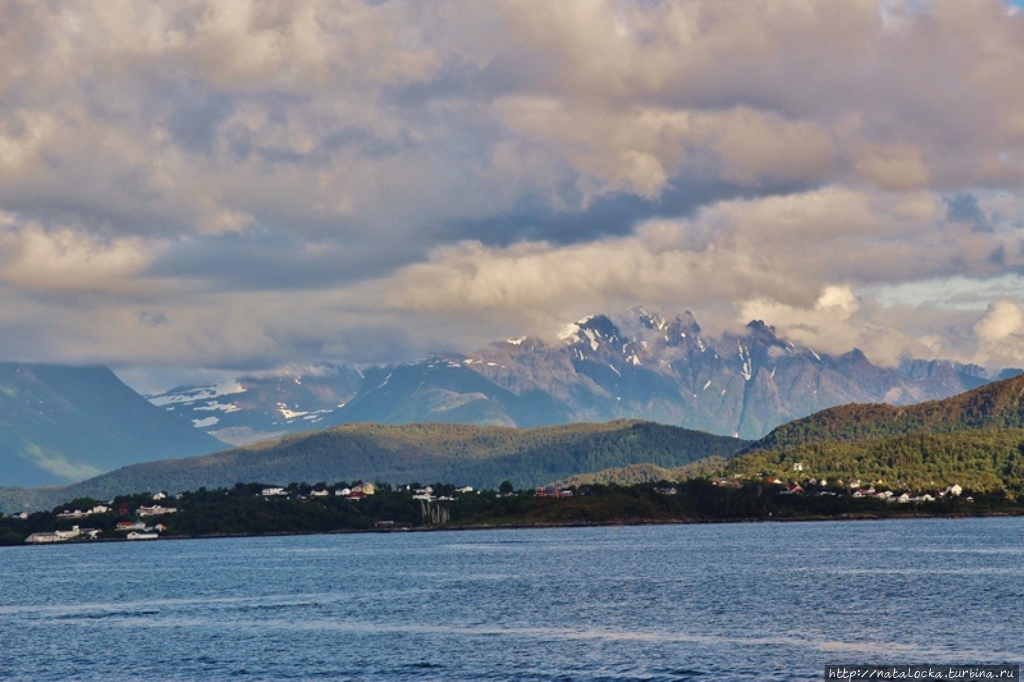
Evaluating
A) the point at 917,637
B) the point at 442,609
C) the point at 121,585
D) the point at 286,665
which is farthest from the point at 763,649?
the point at 121,585

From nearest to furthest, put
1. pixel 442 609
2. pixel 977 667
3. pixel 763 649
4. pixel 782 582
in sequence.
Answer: pixel 977 667 < pixel 763 649 < pixel 442 609 < pixel 782 582

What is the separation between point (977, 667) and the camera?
91875 mm

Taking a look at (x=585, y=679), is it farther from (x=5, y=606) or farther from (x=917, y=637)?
(x=5, y=606)

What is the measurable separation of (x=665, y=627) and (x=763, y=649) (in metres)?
16.9

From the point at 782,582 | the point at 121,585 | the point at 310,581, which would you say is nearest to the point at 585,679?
the point at 782,582

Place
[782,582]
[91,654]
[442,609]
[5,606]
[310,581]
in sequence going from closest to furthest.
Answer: [91,654] → [442,609] → [782,582] → [5,606] → [310,581]

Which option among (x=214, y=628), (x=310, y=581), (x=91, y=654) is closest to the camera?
(x=91, y=654)

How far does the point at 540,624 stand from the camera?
127062 millimetres

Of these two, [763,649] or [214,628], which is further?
[214,628]

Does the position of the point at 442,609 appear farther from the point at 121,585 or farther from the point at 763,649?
the point at 121,585

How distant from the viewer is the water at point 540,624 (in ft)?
336

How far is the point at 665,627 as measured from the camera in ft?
396

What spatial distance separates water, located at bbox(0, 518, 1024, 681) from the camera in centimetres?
10238

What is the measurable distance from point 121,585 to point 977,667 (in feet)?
454
